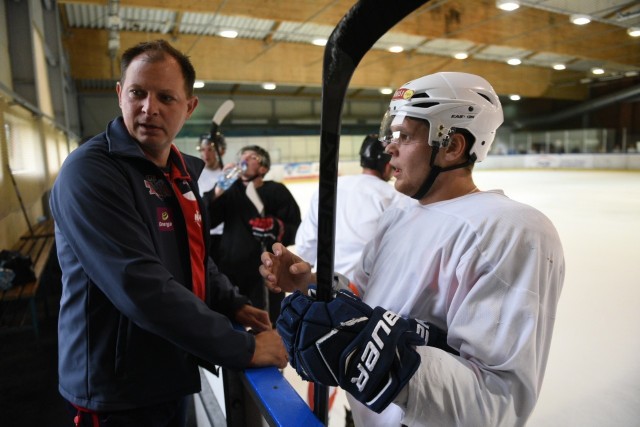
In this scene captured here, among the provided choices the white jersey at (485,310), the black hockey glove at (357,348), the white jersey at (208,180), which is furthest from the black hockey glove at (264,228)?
the black hockey glove at (357,348)

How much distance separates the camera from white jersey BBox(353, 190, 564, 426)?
29.8 inches

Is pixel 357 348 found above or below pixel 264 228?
above

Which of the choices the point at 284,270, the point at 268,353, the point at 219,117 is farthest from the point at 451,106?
the point at 219,117

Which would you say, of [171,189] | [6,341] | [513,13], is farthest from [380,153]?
[513,13]

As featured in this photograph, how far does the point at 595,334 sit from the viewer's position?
9.90 ft

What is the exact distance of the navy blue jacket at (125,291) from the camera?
869 mm

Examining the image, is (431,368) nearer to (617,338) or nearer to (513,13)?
(617,338)

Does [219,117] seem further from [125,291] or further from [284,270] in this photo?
[125,291]

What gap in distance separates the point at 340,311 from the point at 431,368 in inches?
7.7

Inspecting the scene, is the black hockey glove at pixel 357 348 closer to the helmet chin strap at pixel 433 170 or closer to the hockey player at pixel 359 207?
the helmet chin strap at pixel 433 170

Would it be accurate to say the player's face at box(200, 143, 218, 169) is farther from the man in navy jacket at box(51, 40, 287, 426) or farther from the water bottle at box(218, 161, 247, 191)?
the man in navy jacket at box(51, 40, 287, 426)

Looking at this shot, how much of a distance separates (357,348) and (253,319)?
64cm

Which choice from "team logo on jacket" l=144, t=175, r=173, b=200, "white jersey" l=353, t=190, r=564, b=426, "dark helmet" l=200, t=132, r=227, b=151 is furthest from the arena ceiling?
"white jersey" l=353, t=190, r=564, b=426

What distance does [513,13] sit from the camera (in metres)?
8.88
